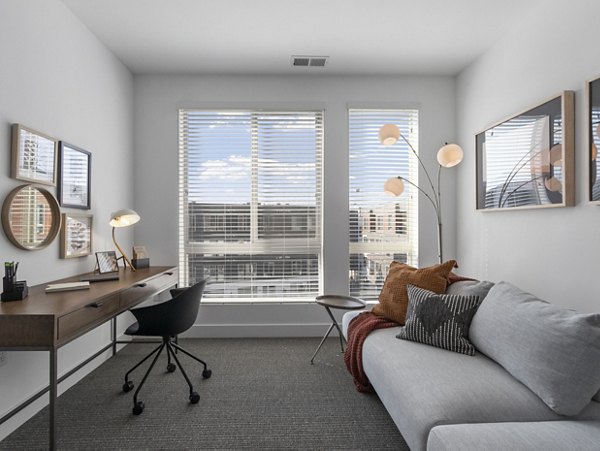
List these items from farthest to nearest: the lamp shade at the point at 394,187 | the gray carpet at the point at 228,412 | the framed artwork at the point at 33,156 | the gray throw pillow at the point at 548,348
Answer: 1. the lamp shade at the point at 394,187
2. the framed artwork at the point at 33,156
3. the gray carpet at the point at 228,412
4. the gray throw pillow at the point at 548,348

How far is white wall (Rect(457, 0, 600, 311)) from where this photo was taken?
1.95 meters

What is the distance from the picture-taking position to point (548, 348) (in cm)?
151

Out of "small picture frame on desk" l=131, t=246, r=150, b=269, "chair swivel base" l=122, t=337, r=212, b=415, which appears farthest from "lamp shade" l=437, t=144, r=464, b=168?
"small picture frame on desk" l=131, t=246, r=150, b=269

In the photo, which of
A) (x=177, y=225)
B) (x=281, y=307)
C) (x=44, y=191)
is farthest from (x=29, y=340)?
(x=281, y=307)

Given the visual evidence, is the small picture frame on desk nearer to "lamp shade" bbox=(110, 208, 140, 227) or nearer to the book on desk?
"lamp shade" bbox=(110, 208, 140, 227)

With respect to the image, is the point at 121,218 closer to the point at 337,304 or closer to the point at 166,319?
the point at 166,319

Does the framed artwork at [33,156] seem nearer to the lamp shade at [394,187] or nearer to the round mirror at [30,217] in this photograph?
the round mirror at [30,217]

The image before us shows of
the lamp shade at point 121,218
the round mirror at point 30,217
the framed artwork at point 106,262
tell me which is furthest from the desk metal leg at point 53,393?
the lamp shade at point 121,218

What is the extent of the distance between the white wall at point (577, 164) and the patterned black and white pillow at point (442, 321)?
61cm

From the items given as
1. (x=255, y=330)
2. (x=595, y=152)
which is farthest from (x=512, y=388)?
(x=255, y=330)

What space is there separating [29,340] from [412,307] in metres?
2.13

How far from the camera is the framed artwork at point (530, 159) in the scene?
2.04 metres

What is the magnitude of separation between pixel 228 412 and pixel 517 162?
2700 millimetres

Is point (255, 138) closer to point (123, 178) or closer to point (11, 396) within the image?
point (123, 178)
